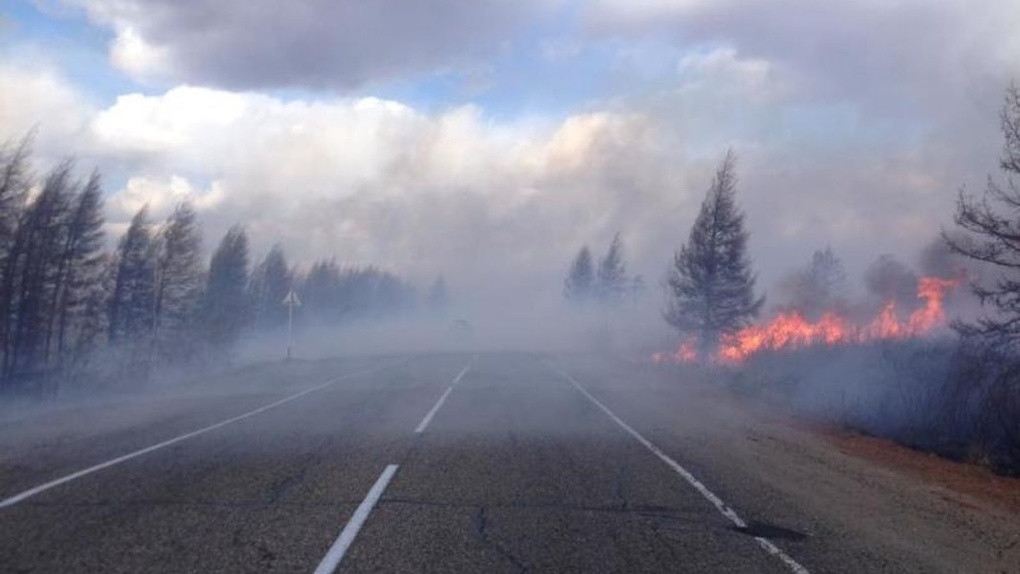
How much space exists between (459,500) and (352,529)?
1529 millimetres

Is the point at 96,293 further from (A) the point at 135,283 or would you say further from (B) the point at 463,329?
(B) the point at 463,329

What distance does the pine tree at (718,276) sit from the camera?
116 ft

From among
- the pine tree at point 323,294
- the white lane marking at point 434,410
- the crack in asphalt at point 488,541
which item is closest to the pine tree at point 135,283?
the white lane marking at point 434,410

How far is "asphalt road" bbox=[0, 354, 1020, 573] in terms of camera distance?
5.78 meters

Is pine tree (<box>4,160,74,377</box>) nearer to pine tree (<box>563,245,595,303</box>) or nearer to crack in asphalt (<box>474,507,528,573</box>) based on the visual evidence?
crack in asphalt (<box>474,507,528,573</box>)

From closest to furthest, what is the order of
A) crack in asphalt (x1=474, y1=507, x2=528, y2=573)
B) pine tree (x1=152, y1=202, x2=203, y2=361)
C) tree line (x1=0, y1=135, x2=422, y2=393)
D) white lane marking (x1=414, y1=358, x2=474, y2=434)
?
crack in asphalt (x1=474, y1=507, x2=528, y2=573) → white lane marking (x1=414, y1=358, x2=474, y2=434) → tree line (x1=0, y1=135, x2=422, y2=393) → pine tree (x1=152, y1=202, x2=203, y2=361)

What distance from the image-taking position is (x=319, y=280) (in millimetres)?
102875

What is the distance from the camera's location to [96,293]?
37.3m

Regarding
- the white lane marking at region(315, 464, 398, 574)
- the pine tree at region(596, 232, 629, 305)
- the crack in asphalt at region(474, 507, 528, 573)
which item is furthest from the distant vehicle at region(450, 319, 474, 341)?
the crack in asphalt at region(474, 507, 528, 573)

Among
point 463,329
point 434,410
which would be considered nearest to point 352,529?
point 434,410

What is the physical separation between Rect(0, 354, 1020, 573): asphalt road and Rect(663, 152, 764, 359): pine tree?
67.0ft

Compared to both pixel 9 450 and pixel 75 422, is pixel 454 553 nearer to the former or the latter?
pixel 9 450

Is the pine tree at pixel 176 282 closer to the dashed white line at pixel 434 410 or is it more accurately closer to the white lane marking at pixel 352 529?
the dashed white line at pixel 434 410

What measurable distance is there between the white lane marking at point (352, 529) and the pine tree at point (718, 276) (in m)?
28.5
